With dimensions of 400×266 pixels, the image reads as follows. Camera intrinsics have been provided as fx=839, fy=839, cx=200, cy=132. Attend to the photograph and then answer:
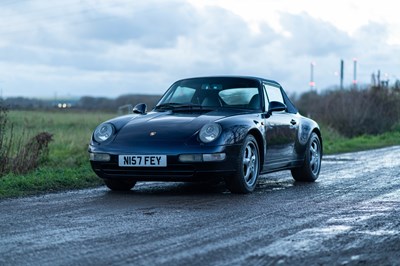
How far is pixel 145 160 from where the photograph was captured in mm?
9297

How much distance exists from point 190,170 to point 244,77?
7.44 feet

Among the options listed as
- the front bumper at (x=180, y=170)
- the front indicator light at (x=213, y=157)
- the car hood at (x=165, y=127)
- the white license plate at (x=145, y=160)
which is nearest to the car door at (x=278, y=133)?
the car hood at (x=165, y=127)

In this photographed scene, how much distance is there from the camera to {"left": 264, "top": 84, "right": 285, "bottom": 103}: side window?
443 inches

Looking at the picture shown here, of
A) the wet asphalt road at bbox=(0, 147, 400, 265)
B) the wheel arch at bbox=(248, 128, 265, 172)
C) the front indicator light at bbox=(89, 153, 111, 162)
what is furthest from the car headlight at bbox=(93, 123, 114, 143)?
the wheel arch at bbox=(248, 128, 265, 172)

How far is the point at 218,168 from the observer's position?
936cm

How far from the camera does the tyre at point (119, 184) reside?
10078 millimetres

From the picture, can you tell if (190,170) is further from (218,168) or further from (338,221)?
(338,221)

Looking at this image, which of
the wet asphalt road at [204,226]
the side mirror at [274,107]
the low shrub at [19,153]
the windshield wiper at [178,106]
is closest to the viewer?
the wet asphalt road at [204,226]

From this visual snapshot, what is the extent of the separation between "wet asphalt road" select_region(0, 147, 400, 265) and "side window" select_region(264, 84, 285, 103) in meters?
1.35

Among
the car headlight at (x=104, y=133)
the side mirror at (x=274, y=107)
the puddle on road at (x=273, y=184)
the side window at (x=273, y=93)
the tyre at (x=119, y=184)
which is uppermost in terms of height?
the side window at (x=273, y=93)

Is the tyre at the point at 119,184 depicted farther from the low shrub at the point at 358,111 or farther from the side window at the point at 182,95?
the low shrub at the point at 358,111

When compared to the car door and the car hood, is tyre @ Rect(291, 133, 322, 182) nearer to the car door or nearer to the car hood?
the car door

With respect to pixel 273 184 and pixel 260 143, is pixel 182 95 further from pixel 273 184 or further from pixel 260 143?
pixel 273 184

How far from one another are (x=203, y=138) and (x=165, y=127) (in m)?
0.51
